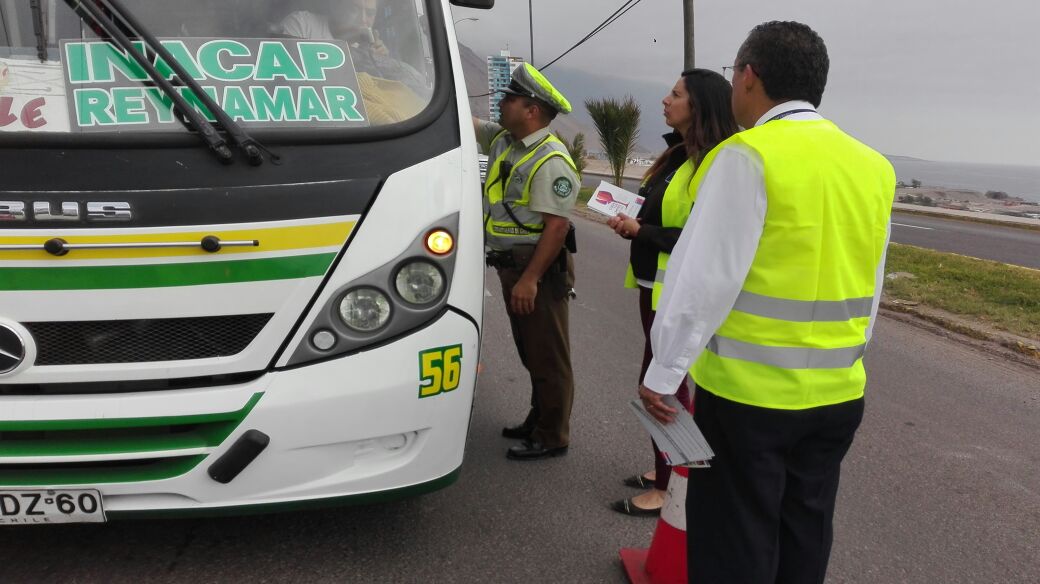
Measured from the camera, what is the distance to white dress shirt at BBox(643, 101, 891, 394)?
68.2 inches

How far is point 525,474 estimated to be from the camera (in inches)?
138

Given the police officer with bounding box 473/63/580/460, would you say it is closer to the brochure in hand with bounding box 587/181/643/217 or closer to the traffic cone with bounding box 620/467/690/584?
the brochure in hand with bounding box 587/181/643/217

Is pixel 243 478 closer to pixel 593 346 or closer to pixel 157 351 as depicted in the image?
pixel 157 351

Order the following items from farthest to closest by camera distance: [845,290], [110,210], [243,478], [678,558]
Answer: [678,558], [243,478], [110,210], [845,290]

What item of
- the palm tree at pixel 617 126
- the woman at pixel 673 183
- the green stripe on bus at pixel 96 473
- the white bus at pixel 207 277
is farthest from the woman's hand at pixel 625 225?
the palm tree at pixel 617 126

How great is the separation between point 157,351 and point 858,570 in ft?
8.42

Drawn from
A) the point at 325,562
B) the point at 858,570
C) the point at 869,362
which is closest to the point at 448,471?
the point at 325,562

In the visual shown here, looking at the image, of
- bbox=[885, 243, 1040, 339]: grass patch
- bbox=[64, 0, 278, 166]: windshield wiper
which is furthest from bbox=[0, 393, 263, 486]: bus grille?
bbox=[885, 243, 1040, 339]: grass patch

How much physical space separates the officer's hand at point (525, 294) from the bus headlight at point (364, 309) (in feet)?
3.81

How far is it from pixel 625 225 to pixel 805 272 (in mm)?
1155

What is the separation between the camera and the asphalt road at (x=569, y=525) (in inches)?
104

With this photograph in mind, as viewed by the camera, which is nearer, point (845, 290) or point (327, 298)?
point (845, 290)

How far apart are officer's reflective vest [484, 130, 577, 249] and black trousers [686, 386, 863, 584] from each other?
1.59 metres

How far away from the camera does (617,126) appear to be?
64.3ft
